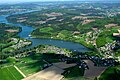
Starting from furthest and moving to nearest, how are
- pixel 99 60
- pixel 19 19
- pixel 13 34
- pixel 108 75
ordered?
pixel 19 19 < pixel 13 34 < pixel 99 60 < pixel 108 75

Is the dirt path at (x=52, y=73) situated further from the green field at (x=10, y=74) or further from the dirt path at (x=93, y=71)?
the dirt path at (x=93, y=71)

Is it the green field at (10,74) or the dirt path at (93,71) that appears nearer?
the dirt path at (93,71)

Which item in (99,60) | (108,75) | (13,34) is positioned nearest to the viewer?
(108,75)

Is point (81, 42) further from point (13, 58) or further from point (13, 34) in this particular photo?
point (13, 34)

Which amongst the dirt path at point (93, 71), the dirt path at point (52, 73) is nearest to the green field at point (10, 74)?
the dirt path at point (52, 73)

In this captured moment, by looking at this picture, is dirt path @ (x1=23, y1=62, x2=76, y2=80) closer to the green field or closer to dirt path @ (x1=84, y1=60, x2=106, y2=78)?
the green field

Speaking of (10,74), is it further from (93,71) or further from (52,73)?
(93,71)

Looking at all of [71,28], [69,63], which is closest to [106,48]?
[69,63]
